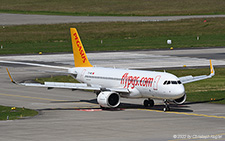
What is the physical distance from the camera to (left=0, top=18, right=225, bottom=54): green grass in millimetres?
141275

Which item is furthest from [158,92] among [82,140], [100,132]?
[82,140]

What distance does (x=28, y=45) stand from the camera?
14575cm

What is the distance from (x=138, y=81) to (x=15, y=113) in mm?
14368

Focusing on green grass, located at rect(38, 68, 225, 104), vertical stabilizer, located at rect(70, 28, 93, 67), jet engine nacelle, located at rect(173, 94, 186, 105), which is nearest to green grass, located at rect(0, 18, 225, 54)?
green grass, located at rect(38, 68, 225, 104)

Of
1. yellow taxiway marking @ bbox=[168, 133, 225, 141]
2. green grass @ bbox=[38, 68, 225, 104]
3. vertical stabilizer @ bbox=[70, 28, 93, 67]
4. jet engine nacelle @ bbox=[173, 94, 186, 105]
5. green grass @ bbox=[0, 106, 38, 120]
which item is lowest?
yellow taxiway marking @ bbox=[168, 133, 225, 141]

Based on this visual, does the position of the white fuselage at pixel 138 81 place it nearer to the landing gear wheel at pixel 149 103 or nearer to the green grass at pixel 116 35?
the landing gear wheel at pixel 149 103

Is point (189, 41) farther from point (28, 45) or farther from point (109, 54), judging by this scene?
point (28, 45)

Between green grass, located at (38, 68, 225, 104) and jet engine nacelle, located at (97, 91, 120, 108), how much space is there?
13.0 meters

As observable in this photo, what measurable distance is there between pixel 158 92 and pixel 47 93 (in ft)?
77.0

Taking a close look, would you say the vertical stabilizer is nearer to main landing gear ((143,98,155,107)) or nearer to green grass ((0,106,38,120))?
main landing gear ((143,98,155,107))

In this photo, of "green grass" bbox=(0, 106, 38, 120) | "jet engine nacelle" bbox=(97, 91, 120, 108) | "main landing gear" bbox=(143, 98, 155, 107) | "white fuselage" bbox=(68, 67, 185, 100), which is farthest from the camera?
"main landing gear" bbox=(143, 98, 155, 107)

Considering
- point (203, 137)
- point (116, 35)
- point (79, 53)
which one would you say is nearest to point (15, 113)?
point (79, 53)

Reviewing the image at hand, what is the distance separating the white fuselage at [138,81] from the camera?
57.5 meters

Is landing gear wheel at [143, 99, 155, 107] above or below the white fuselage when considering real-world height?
below
